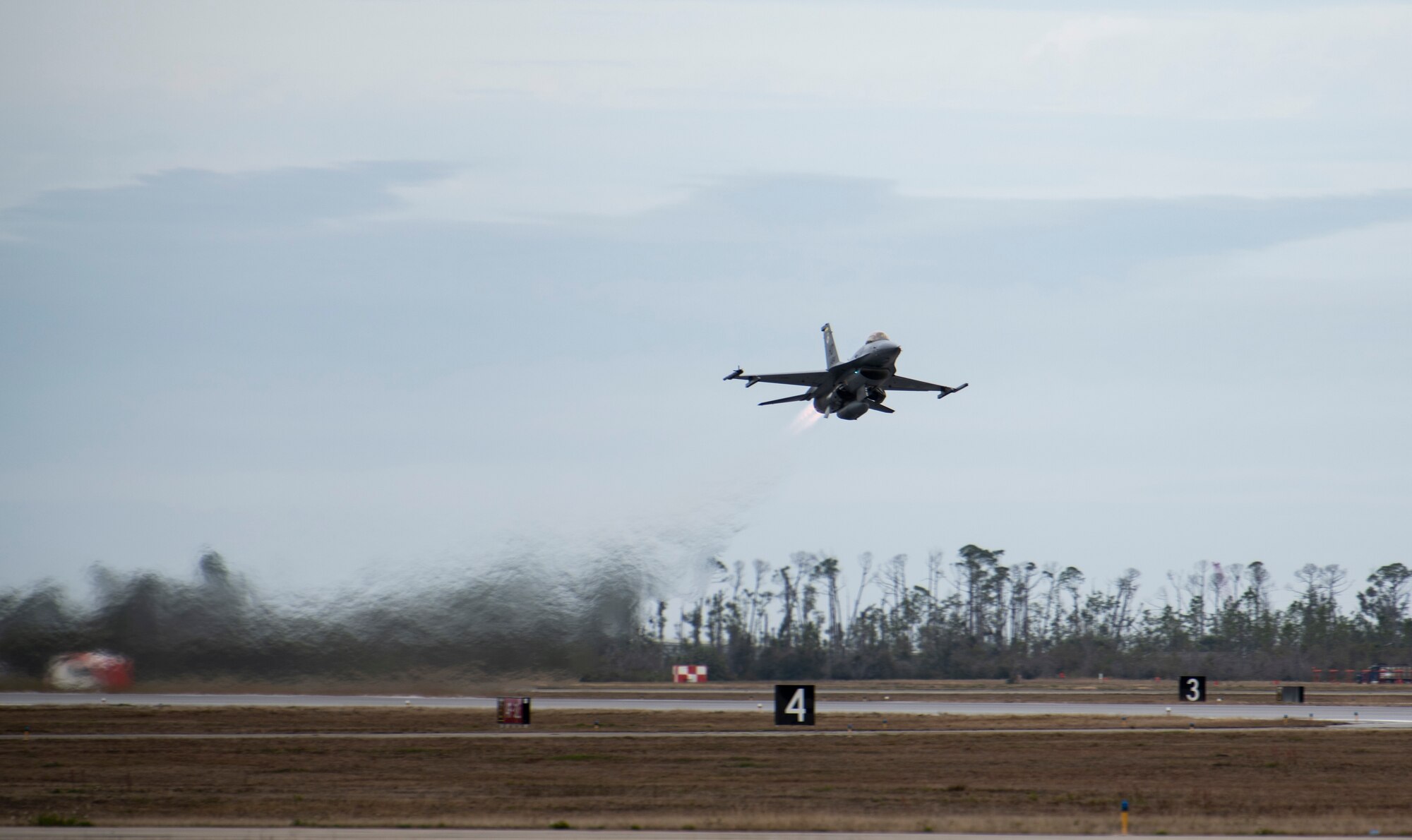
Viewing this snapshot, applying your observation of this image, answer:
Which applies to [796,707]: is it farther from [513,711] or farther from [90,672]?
[90,672]

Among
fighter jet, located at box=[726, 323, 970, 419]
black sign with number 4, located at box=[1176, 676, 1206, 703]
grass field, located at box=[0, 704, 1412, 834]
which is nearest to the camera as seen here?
grass field, located at box=[0, 704, 1412, 834]

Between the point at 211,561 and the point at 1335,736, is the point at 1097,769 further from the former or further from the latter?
the point at 211,561

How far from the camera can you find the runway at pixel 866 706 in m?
67.4

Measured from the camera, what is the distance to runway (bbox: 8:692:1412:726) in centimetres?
6744

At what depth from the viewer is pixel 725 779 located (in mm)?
39750

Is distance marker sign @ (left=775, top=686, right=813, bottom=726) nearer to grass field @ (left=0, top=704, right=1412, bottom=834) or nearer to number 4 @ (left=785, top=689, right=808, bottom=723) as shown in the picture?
number 4 @ (left=785, top=689, right=808, bottom=723)

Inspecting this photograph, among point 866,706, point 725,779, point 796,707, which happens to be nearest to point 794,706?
point 796,707

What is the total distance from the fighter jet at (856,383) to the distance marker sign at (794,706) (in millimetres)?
11281

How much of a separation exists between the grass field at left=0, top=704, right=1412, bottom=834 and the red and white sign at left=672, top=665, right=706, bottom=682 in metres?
50.3

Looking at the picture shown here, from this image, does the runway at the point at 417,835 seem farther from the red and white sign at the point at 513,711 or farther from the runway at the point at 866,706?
the runway at the point at 866,706

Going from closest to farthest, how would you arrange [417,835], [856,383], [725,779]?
[417,835]
[725,779]
[856,383]

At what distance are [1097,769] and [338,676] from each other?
28.6 m

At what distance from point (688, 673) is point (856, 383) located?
67.5 meters

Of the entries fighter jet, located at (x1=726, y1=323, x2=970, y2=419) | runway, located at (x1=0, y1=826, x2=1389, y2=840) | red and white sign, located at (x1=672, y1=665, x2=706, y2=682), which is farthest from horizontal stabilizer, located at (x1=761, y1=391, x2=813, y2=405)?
red and white sign, located at (x1=672, y1=665, x2=706, y2=682)
